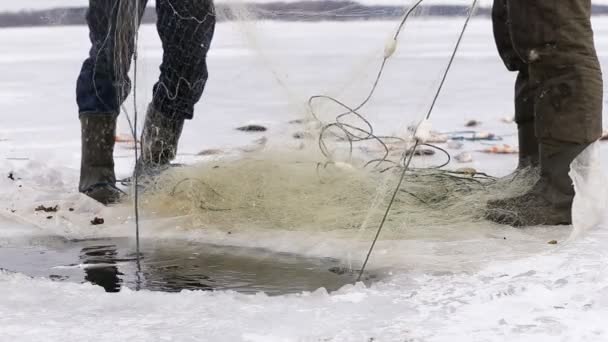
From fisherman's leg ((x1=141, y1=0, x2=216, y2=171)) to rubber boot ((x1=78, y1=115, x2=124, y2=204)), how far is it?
15 centimetres

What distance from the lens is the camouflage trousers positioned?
137 inches

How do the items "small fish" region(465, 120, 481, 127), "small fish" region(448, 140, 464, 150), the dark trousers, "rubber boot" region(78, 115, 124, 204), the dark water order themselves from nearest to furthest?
the dark water → the dark trousers → "rubber boot" region(78, 115, 124, 204) → "small fish" region(448, 140, 464, 150) → "small fish" region(465, 120, 481, 127)

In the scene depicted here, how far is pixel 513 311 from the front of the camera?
2.51 m

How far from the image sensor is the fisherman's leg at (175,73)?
13.7 ft

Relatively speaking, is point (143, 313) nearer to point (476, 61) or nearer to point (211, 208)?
point (211, 208)

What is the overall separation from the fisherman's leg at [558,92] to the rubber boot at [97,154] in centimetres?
159

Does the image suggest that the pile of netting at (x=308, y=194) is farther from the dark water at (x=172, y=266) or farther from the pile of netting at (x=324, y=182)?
the dark water at (x=172, y=266)

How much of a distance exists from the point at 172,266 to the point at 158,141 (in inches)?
51.2

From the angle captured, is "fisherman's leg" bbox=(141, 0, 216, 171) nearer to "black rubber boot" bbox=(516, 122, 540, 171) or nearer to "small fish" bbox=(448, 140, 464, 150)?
"black rubber boot" bbox=(516, 122, 540, 171)

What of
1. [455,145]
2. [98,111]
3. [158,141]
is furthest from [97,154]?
[455,145]

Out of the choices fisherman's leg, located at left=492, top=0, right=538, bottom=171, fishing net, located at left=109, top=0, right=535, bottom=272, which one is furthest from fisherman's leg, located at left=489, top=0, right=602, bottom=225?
fisherman's leg, located at left=492, top=0, right=538, bottom=171

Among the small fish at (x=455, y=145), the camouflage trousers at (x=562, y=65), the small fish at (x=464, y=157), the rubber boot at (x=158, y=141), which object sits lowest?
the small fish at (x=455, y=145)

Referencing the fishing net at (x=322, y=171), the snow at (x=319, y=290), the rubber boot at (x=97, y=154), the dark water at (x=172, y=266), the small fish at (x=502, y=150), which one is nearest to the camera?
the snow at (x=319, y=290)

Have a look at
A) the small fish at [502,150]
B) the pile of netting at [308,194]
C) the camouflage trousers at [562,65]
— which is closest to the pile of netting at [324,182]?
the pile of netting at [308,194]
